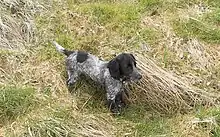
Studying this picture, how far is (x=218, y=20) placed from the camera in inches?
259

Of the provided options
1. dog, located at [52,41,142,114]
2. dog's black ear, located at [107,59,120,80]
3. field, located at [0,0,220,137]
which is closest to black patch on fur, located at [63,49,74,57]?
dog, located at [52,41,142,114]

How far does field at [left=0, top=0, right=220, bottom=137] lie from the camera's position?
5098 mm

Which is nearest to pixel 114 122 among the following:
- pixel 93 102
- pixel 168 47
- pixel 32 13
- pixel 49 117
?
pixel 93 102

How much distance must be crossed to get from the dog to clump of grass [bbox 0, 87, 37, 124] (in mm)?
605

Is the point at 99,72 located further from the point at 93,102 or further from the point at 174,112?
the point at 174,112

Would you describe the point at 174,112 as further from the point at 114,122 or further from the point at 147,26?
the point at 147,26

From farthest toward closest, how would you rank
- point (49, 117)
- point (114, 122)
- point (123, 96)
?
1. point (123, 96)
2. point (114, 122)
3. point (49, 117)

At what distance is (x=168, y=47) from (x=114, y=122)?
55.3 inches

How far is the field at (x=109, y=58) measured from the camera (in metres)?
5.10

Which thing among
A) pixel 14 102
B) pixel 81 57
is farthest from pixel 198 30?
pixel 14 102

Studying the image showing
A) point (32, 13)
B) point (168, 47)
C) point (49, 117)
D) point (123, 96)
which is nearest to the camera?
point (49, 117)

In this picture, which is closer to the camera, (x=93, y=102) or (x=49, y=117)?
(x=49, y=117)

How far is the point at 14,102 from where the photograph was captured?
5152mm

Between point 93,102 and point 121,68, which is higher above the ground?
point 121,68
